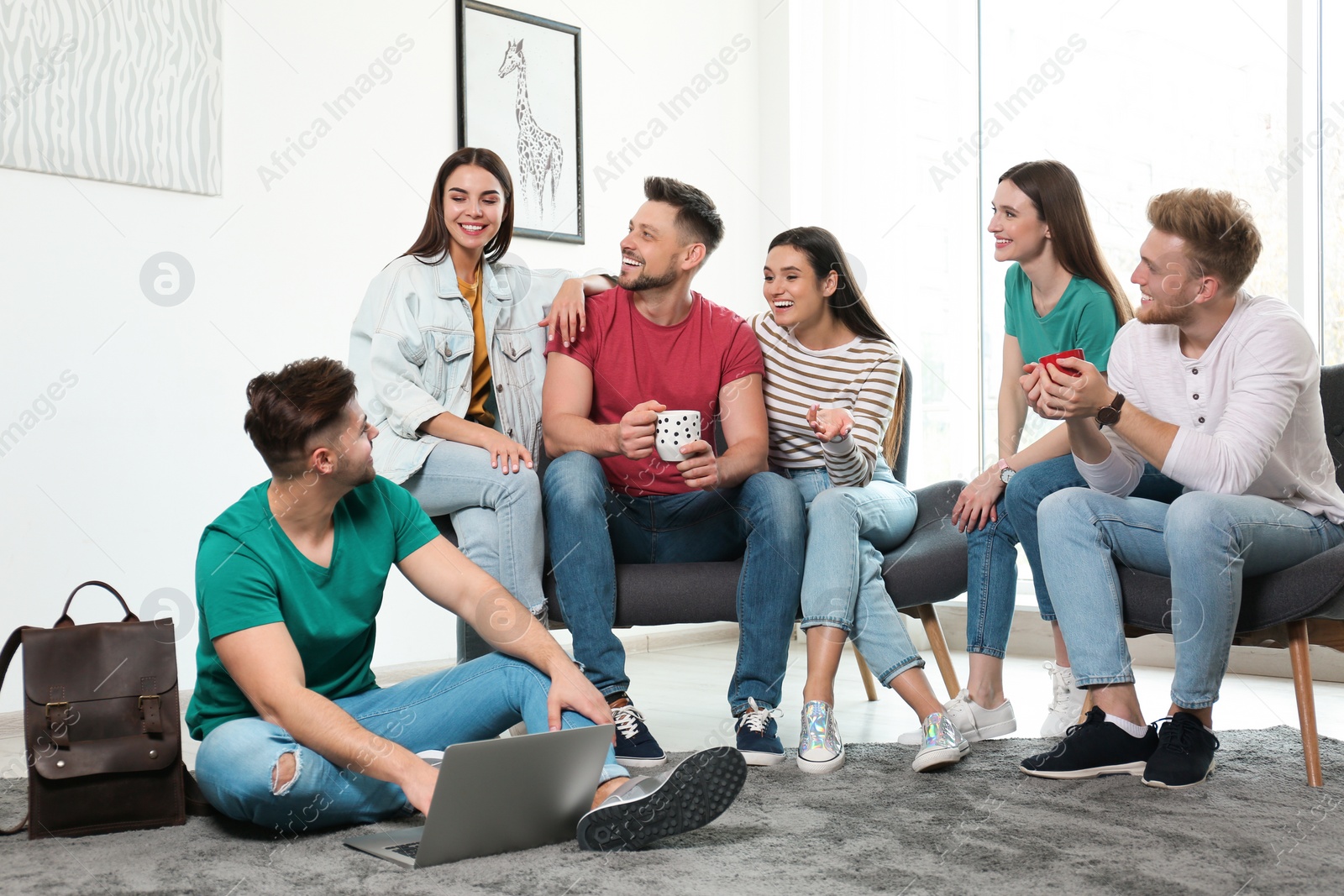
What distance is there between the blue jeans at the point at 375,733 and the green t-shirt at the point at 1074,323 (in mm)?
1276

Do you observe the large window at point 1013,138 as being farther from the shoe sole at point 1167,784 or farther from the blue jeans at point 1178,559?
the shoe sole at point 1167,784

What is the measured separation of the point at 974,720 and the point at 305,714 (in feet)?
4.34

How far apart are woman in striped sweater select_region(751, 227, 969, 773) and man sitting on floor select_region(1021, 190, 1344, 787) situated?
301 mm

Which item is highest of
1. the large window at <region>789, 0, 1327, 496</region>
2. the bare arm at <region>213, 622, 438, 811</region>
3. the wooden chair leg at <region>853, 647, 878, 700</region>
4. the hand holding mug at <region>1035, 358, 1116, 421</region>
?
the large window at <region>789, 0, 1327, 496</region>

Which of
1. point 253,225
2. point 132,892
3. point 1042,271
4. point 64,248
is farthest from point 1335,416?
point 64,248

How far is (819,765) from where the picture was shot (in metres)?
2.08

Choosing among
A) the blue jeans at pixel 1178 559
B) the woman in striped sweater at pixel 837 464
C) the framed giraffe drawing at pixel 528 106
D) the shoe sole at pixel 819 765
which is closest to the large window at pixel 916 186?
the framed giraffe drawing at pixel 528 106

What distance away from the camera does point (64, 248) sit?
2754 mm

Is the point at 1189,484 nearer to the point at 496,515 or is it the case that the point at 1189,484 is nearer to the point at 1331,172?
the point at 496,515

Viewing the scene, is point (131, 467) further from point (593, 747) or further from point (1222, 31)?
point (1222, 31)

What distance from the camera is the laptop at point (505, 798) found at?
1452 millimetres

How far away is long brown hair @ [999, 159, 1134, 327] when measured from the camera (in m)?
2.43

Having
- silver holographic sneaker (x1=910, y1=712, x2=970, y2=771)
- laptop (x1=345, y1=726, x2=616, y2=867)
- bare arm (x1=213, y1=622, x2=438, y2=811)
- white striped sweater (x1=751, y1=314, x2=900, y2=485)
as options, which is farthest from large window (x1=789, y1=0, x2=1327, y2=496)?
bare arm (x1=213, y1=622, x2=438, y2=811)

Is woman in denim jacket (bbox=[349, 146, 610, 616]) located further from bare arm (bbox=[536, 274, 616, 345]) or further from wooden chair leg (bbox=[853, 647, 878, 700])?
wooden chair leg (bbox=[853, 647, 878, 700])
